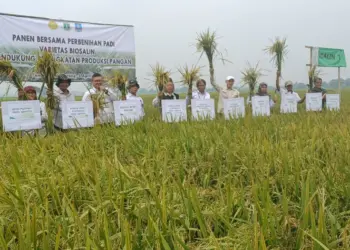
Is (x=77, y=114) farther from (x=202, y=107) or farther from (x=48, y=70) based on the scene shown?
(x=202, y=107)

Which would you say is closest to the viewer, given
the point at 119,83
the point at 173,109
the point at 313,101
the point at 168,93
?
the point at 173,109

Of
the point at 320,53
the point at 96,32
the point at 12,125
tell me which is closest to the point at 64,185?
the point at 12,125

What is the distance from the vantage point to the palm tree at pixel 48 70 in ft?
12.4

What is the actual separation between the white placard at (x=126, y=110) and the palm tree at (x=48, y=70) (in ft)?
2.44

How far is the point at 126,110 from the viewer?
421cm

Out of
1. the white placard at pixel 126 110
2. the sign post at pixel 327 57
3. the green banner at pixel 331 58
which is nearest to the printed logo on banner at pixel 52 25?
the white placard at pixel 126 110

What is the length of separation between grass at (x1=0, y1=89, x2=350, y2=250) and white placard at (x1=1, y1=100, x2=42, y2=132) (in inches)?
32.0

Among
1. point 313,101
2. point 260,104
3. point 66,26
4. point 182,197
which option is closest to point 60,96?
point 66,26

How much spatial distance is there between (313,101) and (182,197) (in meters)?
5.25

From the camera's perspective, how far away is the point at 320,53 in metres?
7.20

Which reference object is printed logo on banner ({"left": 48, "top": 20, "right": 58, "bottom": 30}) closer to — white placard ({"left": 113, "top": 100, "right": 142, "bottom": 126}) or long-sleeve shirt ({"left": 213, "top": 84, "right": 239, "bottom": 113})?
white placard ({"left": 113, "top": 100, "right": 142, "bottom": 126})

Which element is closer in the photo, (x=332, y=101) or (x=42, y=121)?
(x=42, y=121)

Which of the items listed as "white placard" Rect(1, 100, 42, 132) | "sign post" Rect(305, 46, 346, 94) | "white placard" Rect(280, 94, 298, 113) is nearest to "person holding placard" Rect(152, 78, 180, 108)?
"white placard" Rect(1, 100, 42, 132)

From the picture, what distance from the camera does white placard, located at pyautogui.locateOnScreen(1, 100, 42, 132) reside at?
134 inches
